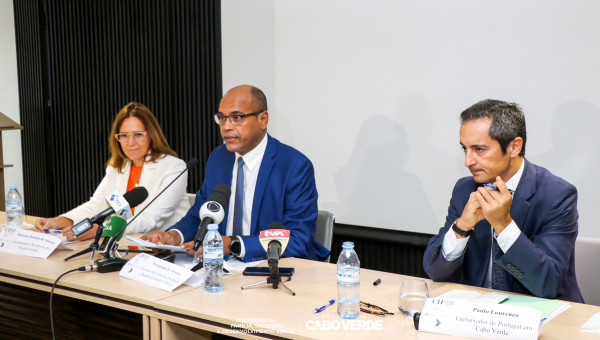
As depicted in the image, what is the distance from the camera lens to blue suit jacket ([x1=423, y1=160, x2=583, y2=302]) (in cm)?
207

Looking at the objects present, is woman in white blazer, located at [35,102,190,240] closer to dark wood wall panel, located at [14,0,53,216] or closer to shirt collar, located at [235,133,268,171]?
shirt collar, located at [235,133,268,171]

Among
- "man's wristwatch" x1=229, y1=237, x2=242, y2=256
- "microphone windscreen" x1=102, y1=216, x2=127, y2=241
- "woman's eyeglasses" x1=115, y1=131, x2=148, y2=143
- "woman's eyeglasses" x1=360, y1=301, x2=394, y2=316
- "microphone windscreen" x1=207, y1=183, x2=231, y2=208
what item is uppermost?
"woman's eyeglasses" x1=115, y1=131, x2=148, y2=143

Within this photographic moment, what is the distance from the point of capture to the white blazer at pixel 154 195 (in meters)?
3.39

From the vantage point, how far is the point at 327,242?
296 centimetres

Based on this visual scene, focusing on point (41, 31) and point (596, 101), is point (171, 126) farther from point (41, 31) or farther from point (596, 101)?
point (596, 101)

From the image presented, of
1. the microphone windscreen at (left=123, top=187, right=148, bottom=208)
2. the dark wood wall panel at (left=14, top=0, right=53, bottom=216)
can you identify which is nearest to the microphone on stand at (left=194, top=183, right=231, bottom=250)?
the microphone windscreen at (left=123, top=187, right=148, bottom=208)

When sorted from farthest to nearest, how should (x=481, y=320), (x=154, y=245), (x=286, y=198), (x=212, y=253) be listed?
(x=286, y=198), (x=154, y=245), (x=212, y=253), (x=481, y=320)

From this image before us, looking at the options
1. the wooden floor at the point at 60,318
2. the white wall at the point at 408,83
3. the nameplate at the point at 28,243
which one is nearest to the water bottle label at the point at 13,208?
the nameplate at the point at 28,243

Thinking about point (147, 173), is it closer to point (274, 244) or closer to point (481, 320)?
point (274, 244)

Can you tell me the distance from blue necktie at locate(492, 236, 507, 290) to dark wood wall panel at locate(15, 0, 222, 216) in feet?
9.38

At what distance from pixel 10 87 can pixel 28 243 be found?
3.75 metres

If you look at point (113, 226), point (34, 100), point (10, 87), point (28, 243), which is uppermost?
point (10, 87)

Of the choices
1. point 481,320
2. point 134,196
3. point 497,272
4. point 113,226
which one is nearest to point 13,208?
point 113,226

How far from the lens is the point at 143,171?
11.8 ft
